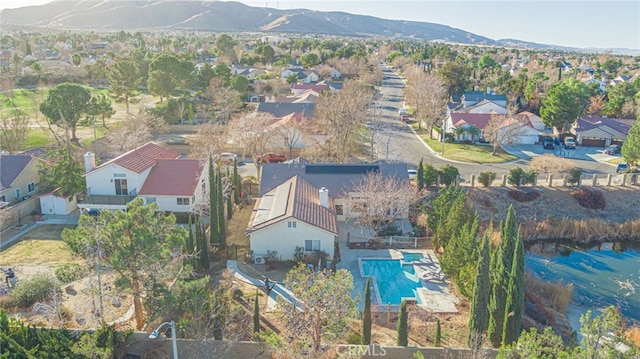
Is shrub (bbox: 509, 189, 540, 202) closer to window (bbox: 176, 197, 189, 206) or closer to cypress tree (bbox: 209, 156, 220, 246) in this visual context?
cypress tree (bbox: 209, 156, 220, 246)

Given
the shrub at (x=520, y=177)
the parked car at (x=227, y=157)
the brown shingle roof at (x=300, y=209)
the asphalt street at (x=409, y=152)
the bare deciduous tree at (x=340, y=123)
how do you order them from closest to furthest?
1. the brown shingle roof at (x=300, y=209)
2. the shrub at (x=520, y=177)
3. the bare deciduous tree at (x=340, y=123)
4. the parked car at (x=227, y=157)
5. the asphalt street at (x=409, y=152)

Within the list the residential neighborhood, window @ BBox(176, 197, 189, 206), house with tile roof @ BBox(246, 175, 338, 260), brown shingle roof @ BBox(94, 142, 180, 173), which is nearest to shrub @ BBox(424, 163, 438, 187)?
the residential neighborhood

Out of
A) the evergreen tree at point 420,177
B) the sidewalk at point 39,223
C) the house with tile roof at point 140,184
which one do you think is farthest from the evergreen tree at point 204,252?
the evergreen tree at point 420,177

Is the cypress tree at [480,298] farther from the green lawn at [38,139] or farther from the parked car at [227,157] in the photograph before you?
the green lawn at [38,139]

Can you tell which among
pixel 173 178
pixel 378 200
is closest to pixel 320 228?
pixel 378 200

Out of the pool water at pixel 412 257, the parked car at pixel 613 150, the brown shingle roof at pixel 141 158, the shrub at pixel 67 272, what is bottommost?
the pool water at pixel 412 257

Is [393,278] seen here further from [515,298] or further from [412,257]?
[515,298]

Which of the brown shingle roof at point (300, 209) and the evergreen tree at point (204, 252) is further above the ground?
the brown shingle roof at point (300, 209)
